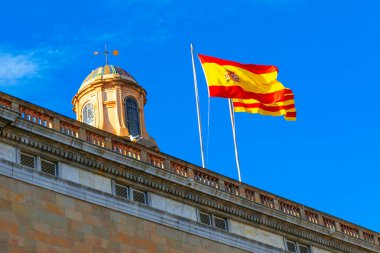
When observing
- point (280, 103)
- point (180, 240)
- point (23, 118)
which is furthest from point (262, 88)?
point (23, 118)

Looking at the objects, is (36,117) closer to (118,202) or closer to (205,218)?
(118,202)

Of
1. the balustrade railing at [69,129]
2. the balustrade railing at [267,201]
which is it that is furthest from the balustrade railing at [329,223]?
the balustrade railing at [69,129]

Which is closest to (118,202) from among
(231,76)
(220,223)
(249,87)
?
(220,223)

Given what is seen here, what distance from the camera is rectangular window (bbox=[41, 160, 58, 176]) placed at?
3241 cm

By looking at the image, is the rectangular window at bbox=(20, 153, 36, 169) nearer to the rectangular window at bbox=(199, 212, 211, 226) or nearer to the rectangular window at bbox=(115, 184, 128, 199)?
the rectangular window at bbox=(115, 184, 128, 199)

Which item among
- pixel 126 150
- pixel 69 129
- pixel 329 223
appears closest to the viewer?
pixel 69 129

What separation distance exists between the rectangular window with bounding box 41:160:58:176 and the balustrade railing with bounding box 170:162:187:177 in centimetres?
529

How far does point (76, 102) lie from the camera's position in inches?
2140

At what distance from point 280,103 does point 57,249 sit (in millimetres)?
15500

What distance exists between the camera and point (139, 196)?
34656 millimetres

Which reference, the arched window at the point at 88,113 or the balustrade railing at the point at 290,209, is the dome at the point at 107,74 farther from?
the balustrade railing at the point at 290,209

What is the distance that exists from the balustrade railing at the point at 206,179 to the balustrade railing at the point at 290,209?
3352mm

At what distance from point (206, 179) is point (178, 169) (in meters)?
1.31

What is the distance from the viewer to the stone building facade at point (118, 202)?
31.4 meters
